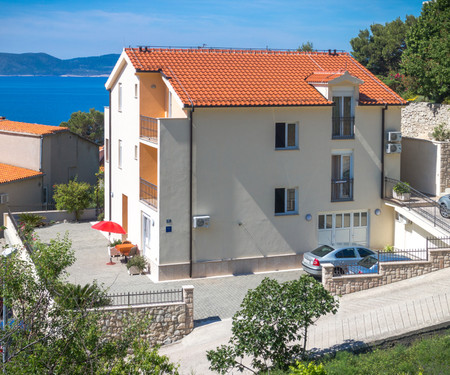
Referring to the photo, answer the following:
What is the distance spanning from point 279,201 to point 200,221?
3.92 metres

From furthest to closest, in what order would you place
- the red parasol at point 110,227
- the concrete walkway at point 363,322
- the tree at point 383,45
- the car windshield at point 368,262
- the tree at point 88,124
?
1. the tree at point 88,124
2. the tree at point 383,45
3. the red parasol at point 110,227
4. the car windshield at point 368,262
5. the concrete walkway at point 363,322

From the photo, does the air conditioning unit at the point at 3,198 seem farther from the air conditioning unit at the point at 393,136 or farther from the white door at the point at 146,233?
the air conditioning unit at the point at 393,136

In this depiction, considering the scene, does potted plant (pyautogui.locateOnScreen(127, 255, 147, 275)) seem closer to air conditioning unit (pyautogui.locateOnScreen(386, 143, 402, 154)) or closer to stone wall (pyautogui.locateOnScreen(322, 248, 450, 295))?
stone wall (pyautogui.locateOnScreen(322, 248, 450, 295))

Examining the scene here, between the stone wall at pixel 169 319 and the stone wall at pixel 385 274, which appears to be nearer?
the stone wall at pixel 169 319

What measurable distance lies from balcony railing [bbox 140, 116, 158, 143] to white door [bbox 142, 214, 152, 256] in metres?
3.51

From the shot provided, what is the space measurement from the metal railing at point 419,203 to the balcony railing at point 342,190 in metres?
1.85

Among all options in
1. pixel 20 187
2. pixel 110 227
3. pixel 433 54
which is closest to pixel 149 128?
pixel 110 227

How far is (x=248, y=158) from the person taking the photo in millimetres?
28812

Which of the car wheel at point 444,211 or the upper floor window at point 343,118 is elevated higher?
the upper floor window at point 343,118

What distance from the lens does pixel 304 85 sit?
100ft

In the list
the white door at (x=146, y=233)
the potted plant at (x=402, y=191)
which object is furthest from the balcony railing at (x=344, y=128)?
the white door at (x=146, y=233)

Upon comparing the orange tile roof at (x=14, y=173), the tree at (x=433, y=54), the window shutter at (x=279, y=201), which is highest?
the tree at (x=433, y=54)

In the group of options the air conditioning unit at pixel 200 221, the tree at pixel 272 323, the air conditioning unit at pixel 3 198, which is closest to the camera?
the tree at pixel 272 323

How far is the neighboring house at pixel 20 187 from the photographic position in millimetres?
40094
